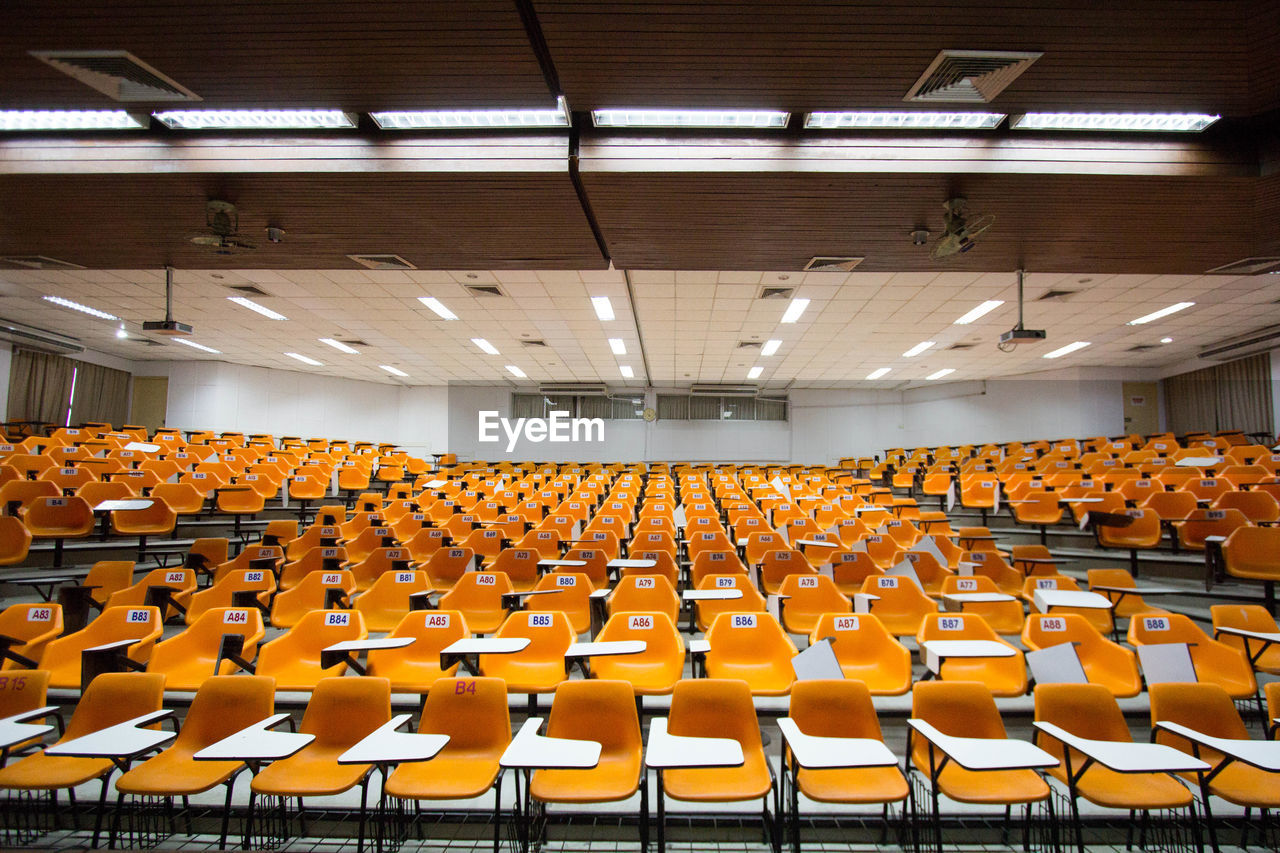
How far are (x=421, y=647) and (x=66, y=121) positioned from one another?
480cm

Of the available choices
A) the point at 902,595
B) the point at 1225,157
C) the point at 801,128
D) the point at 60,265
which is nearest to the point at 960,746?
the point at 902,595

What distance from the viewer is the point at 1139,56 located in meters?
3.28

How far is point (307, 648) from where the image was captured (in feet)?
12.4

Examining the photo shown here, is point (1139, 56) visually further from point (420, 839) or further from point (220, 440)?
point (220, 440)

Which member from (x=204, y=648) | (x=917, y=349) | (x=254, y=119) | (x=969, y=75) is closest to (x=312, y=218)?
(x=254, y=119)

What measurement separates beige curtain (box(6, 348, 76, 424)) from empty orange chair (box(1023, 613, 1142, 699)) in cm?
1780

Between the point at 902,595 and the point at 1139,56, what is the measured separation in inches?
144

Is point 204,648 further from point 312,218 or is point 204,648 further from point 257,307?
point 257,307

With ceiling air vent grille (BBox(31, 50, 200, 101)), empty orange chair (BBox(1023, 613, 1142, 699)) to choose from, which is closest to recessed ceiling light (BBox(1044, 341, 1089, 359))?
empty orange chair (BBox(1023, 613, 1142, 699))

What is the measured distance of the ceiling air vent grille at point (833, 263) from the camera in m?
6.02

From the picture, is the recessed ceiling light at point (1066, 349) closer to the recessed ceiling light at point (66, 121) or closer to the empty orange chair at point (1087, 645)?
the empty orange chair at point (1087, 645)

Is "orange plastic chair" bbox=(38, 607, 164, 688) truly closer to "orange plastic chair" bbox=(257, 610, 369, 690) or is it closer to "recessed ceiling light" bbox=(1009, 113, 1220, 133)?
"orange plastic chair" bbox=(257, 610, 369, 690)

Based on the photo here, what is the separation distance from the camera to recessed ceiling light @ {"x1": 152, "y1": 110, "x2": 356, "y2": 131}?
14.1ft

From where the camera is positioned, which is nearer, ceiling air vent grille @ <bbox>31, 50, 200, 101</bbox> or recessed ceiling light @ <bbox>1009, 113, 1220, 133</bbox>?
ceiling air vent grille @ <bbox>31, 50, 200, 101</bbox>
